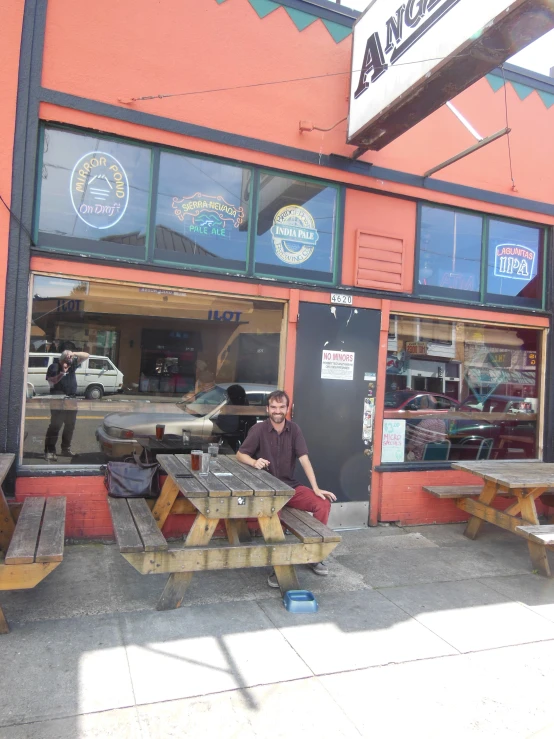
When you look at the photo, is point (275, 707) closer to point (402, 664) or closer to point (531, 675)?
point (402, 664)

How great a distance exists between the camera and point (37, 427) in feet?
15.3

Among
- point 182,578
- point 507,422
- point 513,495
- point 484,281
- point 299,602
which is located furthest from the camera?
point 507,422

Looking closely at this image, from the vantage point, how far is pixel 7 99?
4398 mm

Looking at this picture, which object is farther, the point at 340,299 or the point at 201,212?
the point at 340,299

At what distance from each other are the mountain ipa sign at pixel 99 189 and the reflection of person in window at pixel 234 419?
6.66 feet

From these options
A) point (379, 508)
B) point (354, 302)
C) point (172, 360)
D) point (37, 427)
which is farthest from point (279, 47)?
point (379, 508)

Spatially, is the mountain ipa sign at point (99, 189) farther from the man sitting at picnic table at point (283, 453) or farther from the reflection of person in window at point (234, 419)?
the man sitting at picnic table at point (283, 453)

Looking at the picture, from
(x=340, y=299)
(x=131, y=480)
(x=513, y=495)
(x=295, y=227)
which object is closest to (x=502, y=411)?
(x=513, y=495)

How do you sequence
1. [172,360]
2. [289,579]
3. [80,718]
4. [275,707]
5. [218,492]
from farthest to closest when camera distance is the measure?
[172,360] < [289,579] < [218,492] < [275,707] < [80,718]

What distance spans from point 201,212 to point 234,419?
6.91 ft

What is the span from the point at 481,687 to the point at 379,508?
281cm

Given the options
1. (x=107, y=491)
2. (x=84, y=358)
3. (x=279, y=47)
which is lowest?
(x=107, y=491)

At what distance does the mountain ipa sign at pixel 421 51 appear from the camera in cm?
387

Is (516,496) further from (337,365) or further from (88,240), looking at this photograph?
(88,240)
